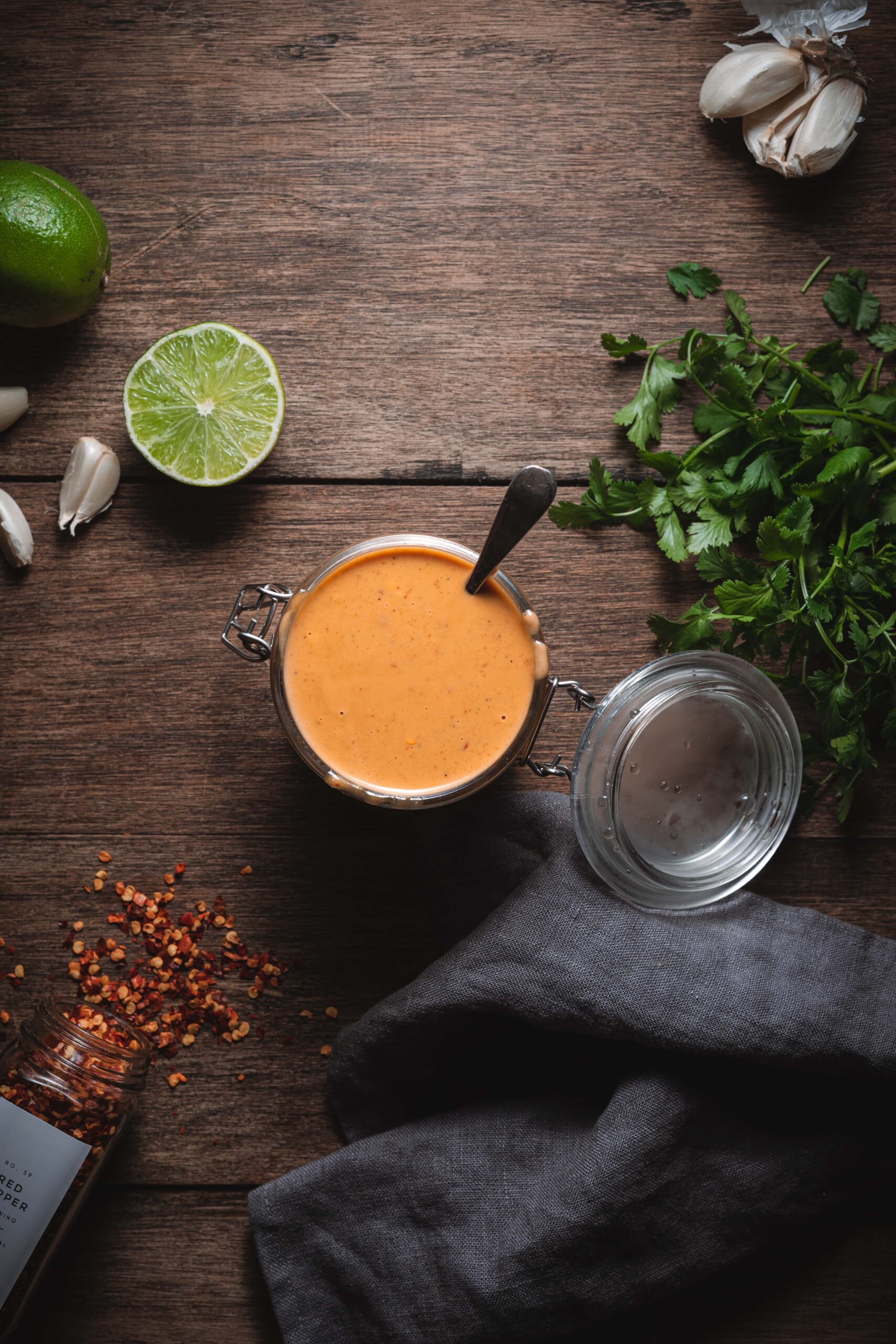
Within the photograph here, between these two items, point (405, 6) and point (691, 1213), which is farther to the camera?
point (405, 6)

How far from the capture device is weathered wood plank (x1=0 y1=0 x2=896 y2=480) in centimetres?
123

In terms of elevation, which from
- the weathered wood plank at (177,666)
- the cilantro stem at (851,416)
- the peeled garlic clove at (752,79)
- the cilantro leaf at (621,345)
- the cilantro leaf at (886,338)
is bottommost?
the weathered wood plank at (177,666)

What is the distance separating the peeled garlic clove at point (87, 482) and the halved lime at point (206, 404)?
2.5 inches

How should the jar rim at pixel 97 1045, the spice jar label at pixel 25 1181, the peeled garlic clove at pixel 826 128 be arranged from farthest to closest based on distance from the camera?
the peeled garlic clove at pixel 826 128 < the jar rim at pixel 97 1045 < the spice jar label at pixel 25 1181

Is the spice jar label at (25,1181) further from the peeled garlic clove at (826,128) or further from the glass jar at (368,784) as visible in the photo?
the peeled garlic clove at (826,128)

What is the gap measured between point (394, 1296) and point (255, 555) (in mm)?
945

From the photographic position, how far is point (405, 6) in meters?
1.23

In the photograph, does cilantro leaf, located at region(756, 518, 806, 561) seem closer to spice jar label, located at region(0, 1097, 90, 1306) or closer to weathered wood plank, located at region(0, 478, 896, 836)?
weathered wood plank, located at region(0, 478, 896, 836)

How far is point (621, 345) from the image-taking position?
3.88 feet

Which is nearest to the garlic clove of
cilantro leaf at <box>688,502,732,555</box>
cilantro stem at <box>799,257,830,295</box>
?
cilantro stem at <box>799,257,830,295</box>

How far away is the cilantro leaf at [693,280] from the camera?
3.98 feet

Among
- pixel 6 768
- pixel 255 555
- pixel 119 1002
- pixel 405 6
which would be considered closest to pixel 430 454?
pixel 255 555

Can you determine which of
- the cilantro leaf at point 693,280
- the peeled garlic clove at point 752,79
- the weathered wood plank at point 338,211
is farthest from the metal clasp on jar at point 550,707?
the peeled garlic clove at point 752,79

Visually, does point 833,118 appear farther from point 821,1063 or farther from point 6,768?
point 6,768
